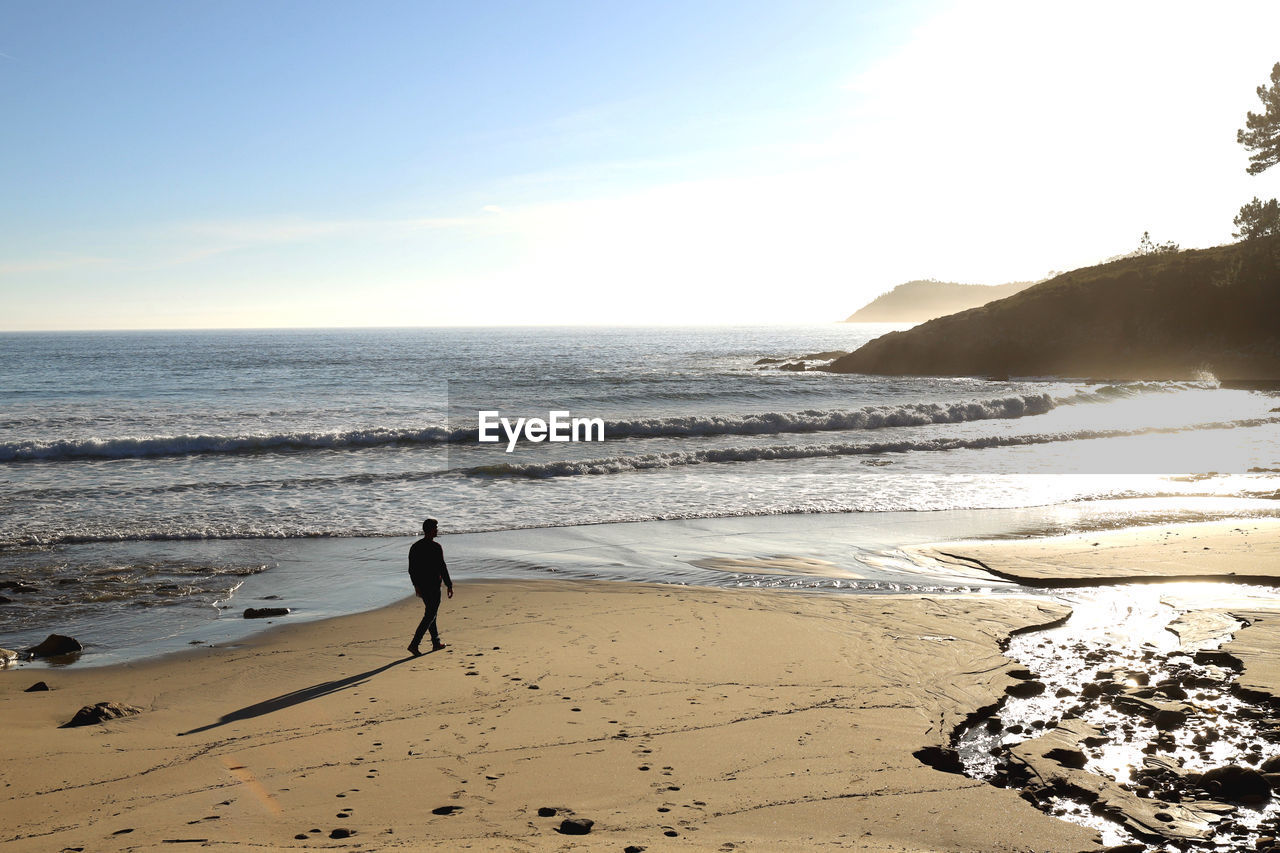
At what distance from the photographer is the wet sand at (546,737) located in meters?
4.61

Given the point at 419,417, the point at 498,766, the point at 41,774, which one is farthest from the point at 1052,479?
the point at 419,417

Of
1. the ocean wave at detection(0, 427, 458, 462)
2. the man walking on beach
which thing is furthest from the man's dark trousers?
the ocean wave at detection(0, 427, 458, 462)

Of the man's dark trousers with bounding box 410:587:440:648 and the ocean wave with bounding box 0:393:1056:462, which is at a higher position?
the ocean wave with bounding box 0:393:1056:462

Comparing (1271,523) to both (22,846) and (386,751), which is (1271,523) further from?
(22,846)

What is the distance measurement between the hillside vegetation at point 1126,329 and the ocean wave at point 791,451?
81.7 feet

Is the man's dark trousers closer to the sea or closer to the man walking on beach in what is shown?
the man walking on beach

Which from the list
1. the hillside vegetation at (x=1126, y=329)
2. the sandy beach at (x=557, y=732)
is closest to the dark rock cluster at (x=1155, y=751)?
the sandy beach at (x=557, y=732)

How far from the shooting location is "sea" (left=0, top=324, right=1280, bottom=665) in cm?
1142

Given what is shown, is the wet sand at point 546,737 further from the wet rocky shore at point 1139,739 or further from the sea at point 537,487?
the sea at point 537,487

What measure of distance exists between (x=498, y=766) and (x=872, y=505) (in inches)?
478

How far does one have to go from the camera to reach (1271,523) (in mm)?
12945

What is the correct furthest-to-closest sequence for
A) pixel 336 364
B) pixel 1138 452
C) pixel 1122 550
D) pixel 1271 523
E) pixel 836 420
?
pixel 336 364
pixel 836 420
pixel 1138 452
pixel 1271 523
pixel 1122 550

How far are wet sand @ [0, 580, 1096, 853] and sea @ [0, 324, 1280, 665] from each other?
69.6 inches

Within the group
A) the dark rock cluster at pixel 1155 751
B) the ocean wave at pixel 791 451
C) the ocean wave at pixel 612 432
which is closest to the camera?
the dark rock cluster at pixel 1155 751
